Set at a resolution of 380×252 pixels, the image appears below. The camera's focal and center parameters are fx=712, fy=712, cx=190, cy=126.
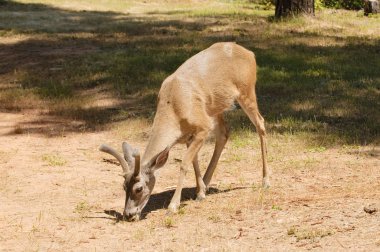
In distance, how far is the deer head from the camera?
808 cm

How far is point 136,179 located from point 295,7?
1420 cm

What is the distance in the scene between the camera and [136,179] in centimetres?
808

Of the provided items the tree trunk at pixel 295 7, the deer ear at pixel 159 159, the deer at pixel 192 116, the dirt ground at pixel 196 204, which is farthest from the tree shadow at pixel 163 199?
the tree trunk at pixel 295 7

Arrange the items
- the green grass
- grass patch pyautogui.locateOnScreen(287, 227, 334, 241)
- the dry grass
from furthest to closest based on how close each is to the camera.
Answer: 1. the green grass
2. the dry grass
3. grass patch pyautogui.locateOnScreen(287, 227, 334, 241)

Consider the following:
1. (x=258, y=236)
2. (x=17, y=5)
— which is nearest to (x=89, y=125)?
(x=258, y=236)

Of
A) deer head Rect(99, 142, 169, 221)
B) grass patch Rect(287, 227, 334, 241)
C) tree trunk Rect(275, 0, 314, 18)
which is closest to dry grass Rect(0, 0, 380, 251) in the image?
grass patch Rect(287, 227, 334, 241)

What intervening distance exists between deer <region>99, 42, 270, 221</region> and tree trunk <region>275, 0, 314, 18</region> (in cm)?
1207

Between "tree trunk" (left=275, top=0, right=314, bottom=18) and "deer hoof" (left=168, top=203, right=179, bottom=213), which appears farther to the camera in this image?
"tree trunk" (left=275, top=0, right=314, bottom=18)

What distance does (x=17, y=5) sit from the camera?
97.8 feet

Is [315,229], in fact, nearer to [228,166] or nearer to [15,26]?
[228,166]

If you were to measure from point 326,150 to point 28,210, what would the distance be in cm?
456

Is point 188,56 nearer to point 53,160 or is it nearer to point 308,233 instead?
point 53,160

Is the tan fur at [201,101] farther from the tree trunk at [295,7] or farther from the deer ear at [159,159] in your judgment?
the tree trunk at [295,7]

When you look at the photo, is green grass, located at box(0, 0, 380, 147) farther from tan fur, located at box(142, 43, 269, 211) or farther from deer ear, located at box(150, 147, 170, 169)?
deer ear, located at box(150, 147, 170, 169)
